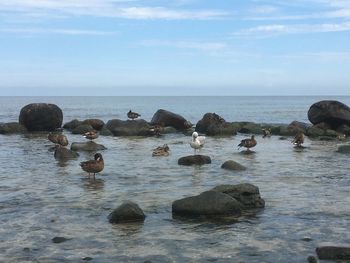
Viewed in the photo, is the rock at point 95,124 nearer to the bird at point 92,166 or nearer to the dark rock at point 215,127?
the dark rock at point 215,127

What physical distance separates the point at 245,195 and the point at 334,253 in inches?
157

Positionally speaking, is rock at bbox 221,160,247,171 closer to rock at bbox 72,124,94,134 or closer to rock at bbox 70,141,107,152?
rock at bbox 70,141,107,152

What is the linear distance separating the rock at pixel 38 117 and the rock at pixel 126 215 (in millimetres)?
28749

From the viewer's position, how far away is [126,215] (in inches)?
425

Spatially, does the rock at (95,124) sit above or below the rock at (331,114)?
below

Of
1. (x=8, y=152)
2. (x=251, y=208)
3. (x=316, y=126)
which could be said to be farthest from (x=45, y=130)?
(x=251, y=208)

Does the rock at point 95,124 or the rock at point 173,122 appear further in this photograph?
the rock at point 173,122

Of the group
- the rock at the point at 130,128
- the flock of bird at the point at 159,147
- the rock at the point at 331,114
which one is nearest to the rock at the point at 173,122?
the rock at the point at 130,128

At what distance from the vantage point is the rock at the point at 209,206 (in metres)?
11.1

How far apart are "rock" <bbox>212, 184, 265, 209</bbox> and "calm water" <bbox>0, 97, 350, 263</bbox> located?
0.28 m

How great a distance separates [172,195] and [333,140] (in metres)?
20.9

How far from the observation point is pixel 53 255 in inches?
336

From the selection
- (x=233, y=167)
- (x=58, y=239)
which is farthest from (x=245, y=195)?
(x=233, y=167)

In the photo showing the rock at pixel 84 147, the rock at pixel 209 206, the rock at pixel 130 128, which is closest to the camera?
the rock at pixel 209 206
